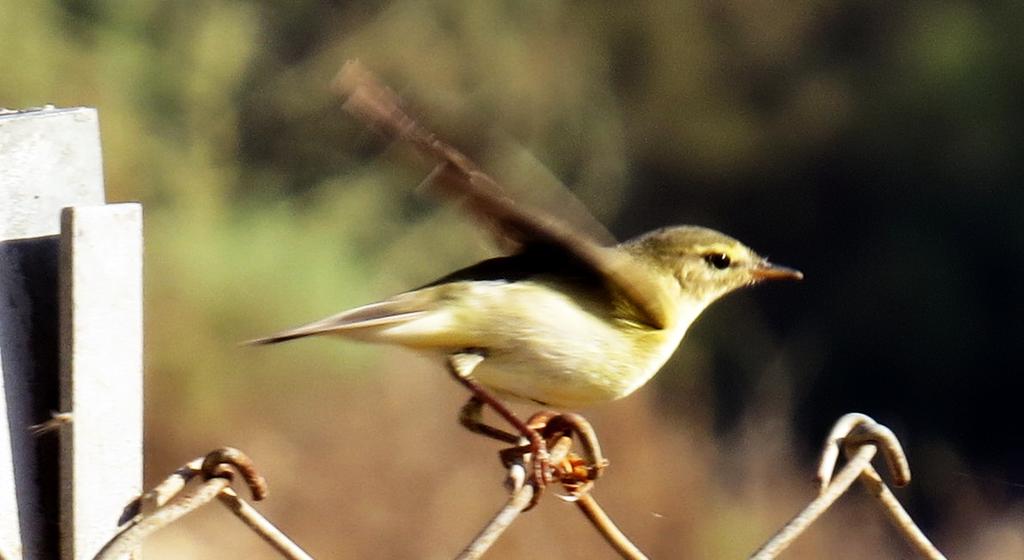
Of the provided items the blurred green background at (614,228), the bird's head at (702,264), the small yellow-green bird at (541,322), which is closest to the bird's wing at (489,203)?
the small yellow-green bird at (541,322)

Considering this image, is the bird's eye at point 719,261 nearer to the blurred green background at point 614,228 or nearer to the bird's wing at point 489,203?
the bird's wing at point 489,203

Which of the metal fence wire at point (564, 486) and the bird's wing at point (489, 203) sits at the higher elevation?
the bird's wing at point (489, 203)

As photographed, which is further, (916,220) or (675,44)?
(675,44)

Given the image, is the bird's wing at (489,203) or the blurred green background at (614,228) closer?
the bird's wing at (489,203)

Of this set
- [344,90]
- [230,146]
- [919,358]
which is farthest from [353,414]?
[344,90]

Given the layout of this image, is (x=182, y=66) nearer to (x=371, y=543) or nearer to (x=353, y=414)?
(x=353, y=414)

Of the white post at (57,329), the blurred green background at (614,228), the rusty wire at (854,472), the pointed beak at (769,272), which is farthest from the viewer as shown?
the blurred green background at (614,228)

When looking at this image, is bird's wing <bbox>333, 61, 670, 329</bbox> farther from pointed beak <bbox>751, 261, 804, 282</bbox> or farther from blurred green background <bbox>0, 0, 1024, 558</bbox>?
blurred green background <bbox>0, 0, 1024, 558</bbox>
